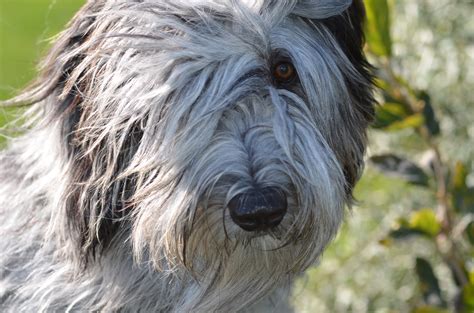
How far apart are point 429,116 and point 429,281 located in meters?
0.64

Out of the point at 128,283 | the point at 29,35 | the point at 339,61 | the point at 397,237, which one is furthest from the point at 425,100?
the point at 29,35

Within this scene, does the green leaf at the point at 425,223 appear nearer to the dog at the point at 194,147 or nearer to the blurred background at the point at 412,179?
the blurred background at the point at 412,179

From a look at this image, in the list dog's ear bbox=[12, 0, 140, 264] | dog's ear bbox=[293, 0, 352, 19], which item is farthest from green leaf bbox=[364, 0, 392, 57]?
dog's ear bbox=[12, 0, 140, 264]

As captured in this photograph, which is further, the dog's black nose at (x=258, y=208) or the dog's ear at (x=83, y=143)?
the dog's ear at (x=83, y=143)

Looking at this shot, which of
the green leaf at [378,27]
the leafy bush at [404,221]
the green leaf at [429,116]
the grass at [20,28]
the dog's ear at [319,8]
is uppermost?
the dog's ear at [319,8]

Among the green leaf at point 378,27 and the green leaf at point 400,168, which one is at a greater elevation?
Result: the green leaf at point 378,27

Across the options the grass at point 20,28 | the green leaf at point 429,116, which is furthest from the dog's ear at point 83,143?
the grass at point 20,28

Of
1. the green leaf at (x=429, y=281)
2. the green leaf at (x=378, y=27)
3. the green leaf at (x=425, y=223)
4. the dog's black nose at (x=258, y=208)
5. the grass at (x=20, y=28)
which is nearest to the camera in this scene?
the dog's black nose at (x=258, y=208)

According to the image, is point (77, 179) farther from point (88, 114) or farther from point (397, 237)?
point (397, 237)

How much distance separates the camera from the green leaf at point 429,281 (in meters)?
4.09

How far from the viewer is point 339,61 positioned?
3.10 meters

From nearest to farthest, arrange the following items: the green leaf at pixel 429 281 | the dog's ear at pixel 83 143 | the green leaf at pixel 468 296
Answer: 1. the dog's ear at pixel 83 143
2. the green leaf at pixel 468 296
3. the green leaf at pixel 429 281

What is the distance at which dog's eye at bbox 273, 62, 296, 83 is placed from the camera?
2.98 metres

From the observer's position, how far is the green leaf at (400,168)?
399 cm
